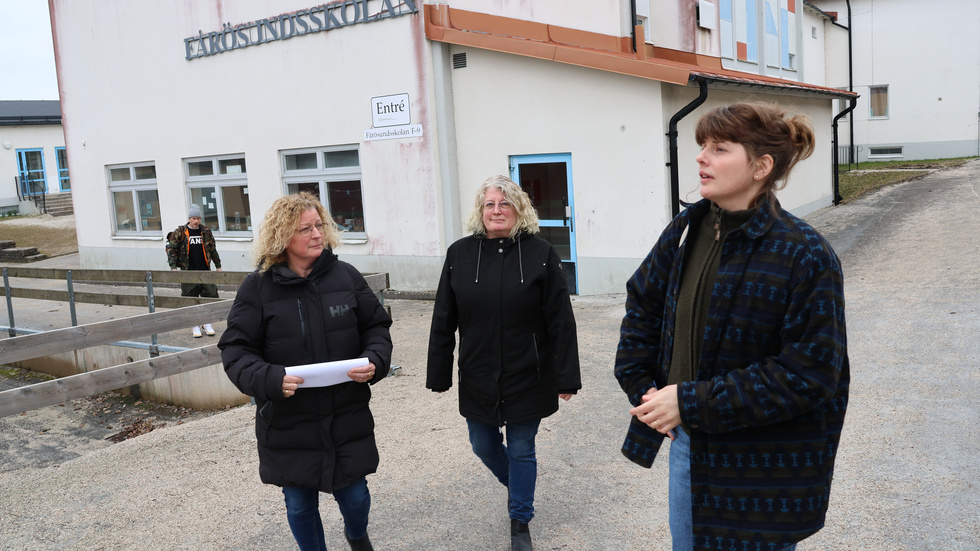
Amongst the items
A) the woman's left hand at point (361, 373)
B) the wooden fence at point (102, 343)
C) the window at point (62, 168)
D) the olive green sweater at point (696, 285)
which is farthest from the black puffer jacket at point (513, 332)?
the window at point (62, 168)

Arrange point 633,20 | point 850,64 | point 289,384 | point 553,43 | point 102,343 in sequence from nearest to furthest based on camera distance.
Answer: point 289,384 → point 102,343 → point 553,43 → point 633,20 → point 850,64

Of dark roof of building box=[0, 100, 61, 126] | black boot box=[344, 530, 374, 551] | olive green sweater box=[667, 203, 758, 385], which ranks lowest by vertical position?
black boot box=[344, 530, 374, 551]

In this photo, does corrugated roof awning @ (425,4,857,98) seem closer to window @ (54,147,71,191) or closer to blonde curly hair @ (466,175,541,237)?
blonde curly hair @ (466,175,541,237)

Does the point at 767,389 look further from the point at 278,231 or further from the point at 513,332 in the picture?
the point at 278,231

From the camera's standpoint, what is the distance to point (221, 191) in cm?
1612

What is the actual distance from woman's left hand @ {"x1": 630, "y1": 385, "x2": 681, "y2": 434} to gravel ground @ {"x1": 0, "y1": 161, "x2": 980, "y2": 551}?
189cm

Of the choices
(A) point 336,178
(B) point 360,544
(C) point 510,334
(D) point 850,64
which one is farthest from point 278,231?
(D) point 850,64

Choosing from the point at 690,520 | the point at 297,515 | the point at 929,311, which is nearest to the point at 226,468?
the point at 297,515

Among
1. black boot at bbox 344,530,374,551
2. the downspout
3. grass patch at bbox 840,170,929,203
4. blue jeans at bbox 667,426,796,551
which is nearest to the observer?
blue jeans at bbox 667,426,796,551

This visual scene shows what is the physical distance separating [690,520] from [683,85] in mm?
9434

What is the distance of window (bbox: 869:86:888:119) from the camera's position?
95.1ft

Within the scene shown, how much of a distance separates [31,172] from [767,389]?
38.8m

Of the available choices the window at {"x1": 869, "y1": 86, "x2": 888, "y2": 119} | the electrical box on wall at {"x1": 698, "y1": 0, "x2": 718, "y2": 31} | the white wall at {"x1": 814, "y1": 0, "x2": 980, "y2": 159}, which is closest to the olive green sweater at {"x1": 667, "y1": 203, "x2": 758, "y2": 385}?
the electrical box on wall at {"x1": 698, "y1": 0, "x2": 718, "y2": 31}

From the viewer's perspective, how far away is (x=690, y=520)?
7.91ft
